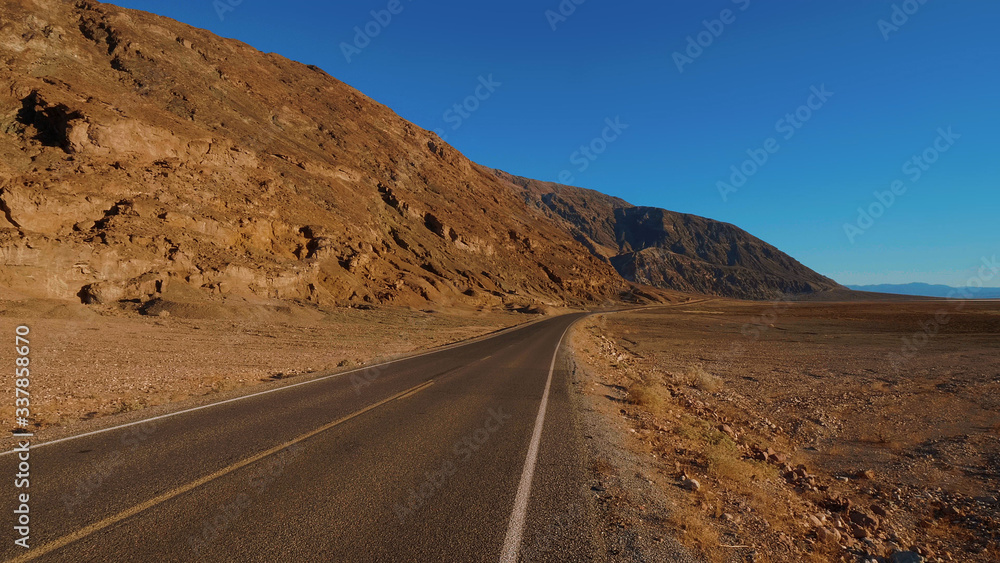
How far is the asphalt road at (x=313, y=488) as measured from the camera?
3773mm

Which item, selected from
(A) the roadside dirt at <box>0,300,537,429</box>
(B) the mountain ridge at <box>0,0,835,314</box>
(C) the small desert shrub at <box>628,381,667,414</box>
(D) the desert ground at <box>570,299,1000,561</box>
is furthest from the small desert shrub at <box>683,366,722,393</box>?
(B) the mountain ridge at <box>0,0,835,314</box>

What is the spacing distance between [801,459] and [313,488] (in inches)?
360

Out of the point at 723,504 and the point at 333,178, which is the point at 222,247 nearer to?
the point at 333,178

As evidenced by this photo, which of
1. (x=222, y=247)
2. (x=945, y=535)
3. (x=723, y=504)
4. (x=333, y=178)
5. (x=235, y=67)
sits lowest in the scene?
(x=945, y=535)

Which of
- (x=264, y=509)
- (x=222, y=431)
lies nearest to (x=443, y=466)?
(x=264, y=509)

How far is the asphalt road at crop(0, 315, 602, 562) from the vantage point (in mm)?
3773

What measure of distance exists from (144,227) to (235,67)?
161 ft

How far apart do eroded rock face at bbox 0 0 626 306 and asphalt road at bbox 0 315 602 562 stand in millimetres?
27084

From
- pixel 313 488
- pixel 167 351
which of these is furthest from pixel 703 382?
pixel 167 351

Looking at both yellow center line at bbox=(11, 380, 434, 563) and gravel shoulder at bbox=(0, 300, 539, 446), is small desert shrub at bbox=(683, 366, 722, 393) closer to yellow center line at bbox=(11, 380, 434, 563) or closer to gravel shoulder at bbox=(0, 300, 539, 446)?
gravel shoulder at bbox=(0, 300, 539, 446)

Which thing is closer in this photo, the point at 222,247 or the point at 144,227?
the point at 144,227

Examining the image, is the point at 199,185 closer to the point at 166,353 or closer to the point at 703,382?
the point at 166,353

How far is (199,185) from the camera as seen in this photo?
3784 centimetres

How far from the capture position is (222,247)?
118 feet
